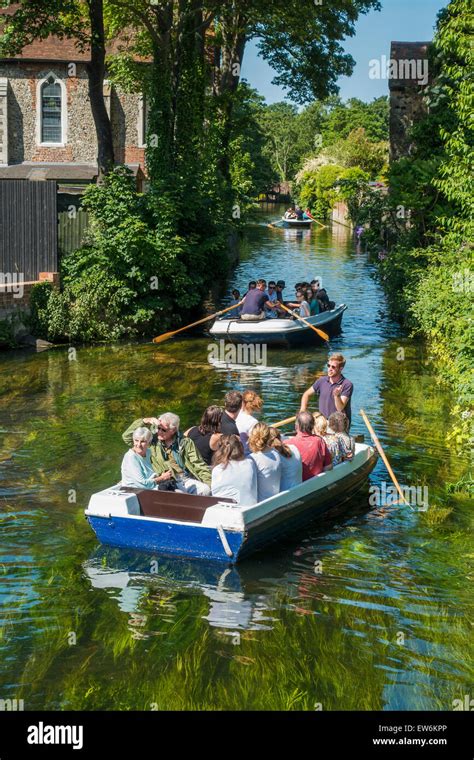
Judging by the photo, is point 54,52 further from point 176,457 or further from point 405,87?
point 176,457

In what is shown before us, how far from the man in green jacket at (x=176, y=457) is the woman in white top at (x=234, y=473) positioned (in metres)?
0.50

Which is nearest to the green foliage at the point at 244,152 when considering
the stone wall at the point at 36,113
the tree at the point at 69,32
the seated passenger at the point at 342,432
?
the stone wall at the point at 36,113

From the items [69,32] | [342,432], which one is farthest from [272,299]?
[342,432]

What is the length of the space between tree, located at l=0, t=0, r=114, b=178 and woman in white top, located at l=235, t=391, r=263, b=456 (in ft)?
46.4

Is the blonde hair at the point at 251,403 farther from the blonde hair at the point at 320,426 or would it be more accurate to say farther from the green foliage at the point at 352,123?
the green foliage at the point at 352,123

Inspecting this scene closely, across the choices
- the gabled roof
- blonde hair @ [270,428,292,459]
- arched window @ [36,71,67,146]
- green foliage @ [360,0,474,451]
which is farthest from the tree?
arched window @ [36,71,67,146]

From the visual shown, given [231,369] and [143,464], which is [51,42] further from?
[143,464]

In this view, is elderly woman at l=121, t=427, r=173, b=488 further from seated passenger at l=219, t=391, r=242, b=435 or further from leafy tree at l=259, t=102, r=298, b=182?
leafy tree at l=259, t=102, r=298, b=182

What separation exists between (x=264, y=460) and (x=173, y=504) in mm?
1100

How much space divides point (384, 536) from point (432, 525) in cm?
68

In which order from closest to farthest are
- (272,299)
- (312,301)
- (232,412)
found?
1. (232,412)
2. (312,301)
3. (272,299)

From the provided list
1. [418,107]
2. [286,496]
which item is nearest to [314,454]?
[286,496]

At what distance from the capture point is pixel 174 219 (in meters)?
23.8

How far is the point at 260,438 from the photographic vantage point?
10.9m
